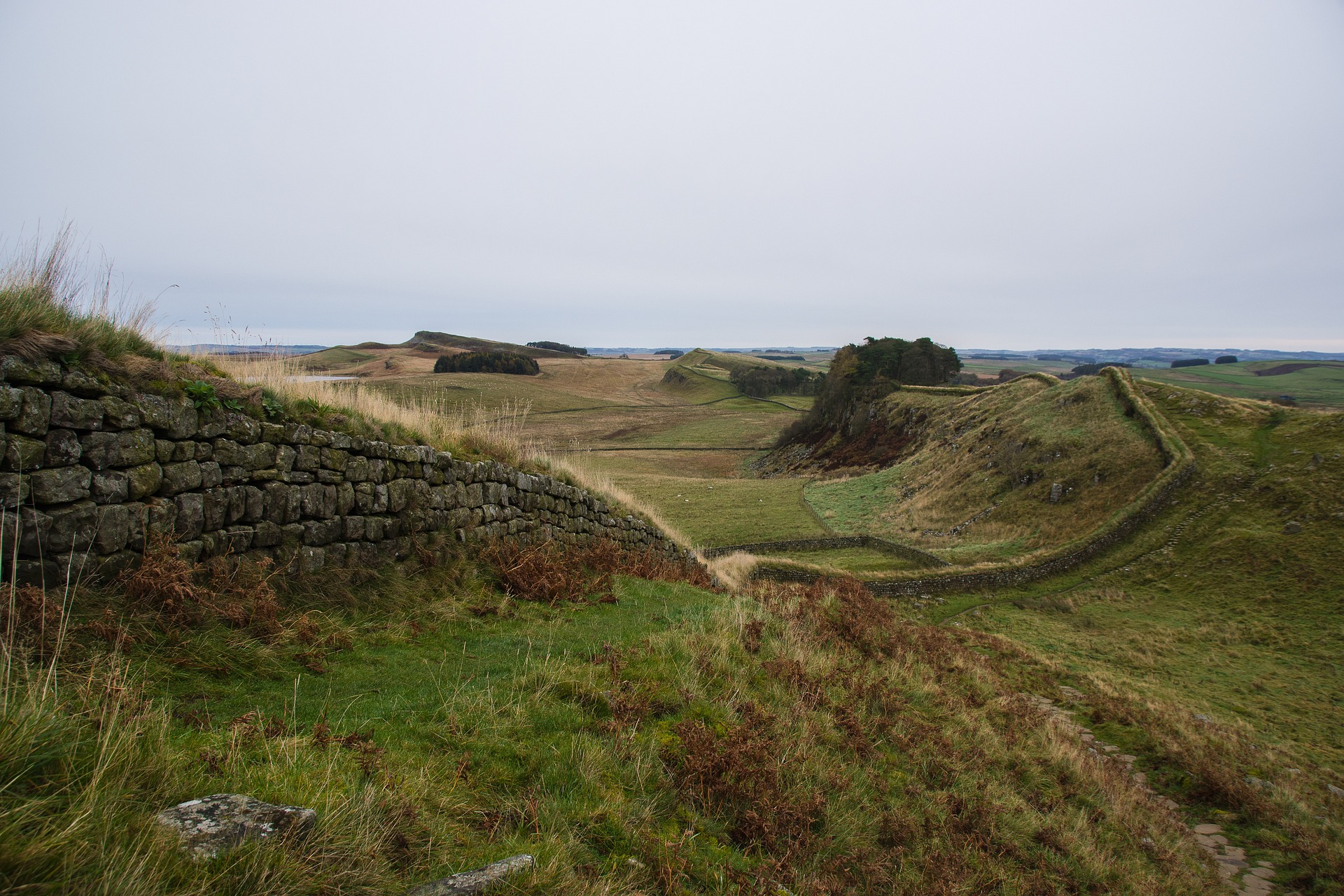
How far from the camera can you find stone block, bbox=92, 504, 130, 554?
208 inches

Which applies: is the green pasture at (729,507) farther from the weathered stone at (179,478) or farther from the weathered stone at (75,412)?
the weathered stone at (75,412)

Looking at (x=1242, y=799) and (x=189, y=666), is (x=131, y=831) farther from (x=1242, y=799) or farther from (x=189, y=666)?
(x=1242, y=799)

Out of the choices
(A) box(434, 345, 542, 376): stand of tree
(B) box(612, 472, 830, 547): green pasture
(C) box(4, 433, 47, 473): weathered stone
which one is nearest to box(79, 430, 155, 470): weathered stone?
(C) box(4, 433, 47, 473): weathered stone

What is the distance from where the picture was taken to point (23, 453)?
191 inches

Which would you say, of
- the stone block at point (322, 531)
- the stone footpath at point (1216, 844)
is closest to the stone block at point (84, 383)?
the stone block at point (322, 531)

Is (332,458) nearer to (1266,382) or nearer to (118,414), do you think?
(118,414)

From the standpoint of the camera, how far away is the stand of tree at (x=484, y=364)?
10312cm

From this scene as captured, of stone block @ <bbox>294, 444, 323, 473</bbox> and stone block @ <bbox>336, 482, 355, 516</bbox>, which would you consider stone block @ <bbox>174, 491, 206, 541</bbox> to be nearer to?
stone block @ <bbox>294, 444, 323, 473</bbox>

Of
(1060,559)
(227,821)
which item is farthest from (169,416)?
(1060,559)

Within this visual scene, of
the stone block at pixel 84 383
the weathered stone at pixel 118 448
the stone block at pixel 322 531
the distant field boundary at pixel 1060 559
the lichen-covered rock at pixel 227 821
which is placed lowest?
the distant field boundary at pixel 1060 559

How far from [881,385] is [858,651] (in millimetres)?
55962

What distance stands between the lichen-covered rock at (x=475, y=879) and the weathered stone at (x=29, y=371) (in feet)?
16.8

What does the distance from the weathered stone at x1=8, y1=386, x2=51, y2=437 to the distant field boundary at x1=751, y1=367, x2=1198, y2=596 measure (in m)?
19.4

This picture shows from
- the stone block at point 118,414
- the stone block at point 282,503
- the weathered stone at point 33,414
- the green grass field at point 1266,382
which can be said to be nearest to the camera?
the weathered stone at point 33,414
